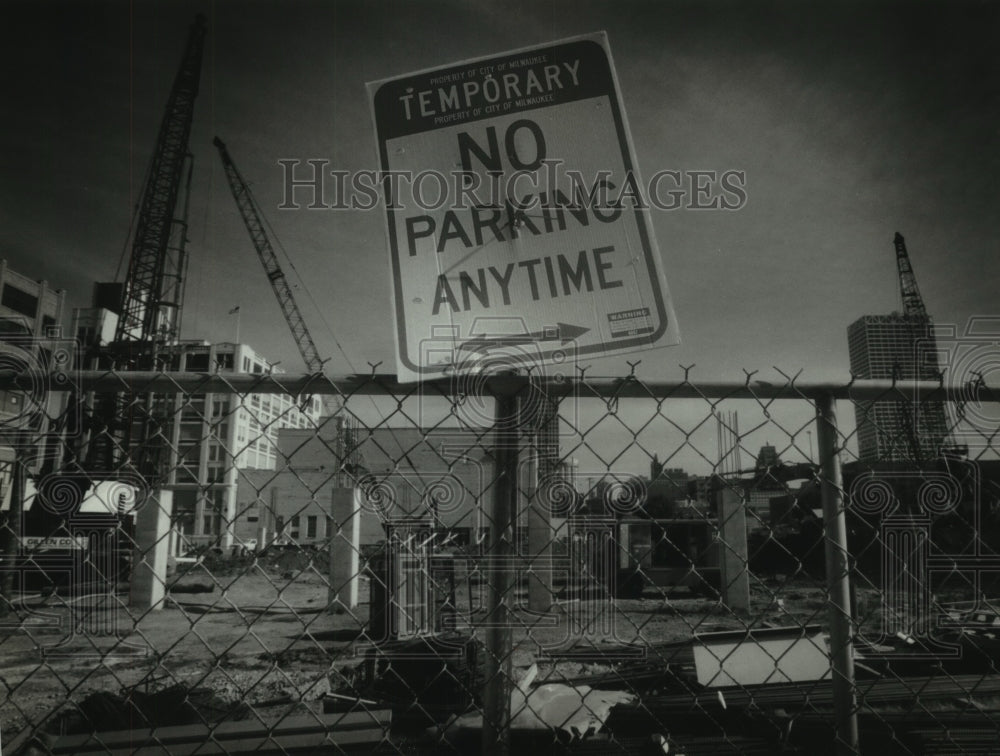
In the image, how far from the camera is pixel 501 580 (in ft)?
4.72

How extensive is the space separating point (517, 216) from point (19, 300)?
46458 mm

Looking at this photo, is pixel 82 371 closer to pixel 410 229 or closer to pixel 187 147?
pixel 410 229

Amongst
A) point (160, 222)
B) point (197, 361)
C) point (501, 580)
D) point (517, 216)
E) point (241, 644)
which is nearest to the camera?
point (501, 580)

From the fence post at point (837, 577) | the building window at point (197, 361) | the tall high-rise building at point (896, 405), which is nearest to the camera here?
the fence post at point (837, 577)

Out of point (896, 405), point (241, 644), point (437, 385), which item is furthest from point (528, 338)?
point (241, 644)

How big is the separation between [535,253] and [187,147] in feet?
127

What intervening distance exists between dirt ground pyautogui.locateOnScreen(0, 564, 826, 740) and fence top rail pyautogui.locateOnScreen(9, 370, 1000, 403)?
581 mm

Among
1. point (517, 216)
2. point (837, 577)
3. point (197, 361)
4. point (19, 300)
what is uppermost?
point (19, 300)

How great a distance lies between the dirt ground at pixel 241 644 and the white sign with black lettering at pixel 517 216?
724 millimetres

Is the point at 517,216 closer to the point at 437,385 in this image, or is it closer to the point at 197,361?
the point at 437,385

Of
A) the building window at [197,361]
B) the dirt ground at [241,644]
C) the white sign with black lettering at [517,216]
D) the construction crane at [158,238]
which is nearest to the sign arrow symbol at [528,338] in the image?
the white sign with black lettering at [517,216]

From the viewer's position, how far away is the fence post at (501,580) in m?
1.43

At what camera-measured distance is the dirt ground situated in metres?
4.95

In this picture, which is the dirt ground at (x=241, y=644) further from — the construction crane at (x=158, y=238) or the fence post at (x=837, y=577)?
the construction crane at (x=158, y=238)
